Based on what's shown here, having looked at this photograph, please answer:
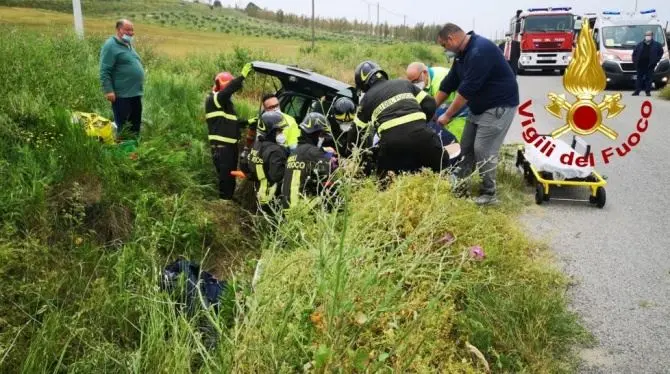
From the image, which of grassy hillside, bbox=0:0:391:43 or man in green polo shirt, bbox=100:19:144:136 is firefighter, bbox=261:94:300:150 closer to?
man in green polo shirt, bbox=100:19:144:136

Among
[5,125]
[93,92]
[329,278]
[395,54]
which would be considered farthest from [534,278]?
[395,54]

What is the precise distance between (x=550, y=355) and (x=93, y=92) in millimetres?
5943

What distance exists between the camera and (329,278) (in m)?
2.35

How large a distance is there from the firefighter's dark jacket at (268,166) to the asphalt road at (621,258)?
7.79 feet

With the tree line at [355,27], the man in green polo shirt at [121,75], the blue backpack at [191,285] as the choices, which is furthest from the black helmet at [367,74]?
the tree line at [355,27]

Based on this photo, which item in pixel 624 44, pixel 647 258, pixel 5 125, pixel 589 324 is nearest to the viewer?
pixel 589 324

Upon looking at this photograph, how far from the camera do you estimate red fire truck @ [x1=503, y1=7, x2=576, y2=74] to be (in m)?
20.3

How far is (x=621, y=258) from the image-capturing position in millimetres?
4168

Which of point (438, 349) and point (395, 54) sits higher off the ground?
point (395, 54)

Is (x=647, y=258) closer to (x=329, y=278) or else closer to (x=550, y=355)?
(x=550, y=355)

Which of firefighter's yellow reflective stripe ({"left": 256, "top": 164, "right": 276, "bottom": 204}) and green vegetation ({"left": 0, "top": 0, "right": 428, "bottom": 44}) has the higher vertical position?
green vegetation ({"left": 0, "top": 0, "right": 428, "bottom": 44})

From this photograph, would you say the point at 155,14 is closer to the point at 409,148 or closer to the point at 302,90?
the point at 302,90

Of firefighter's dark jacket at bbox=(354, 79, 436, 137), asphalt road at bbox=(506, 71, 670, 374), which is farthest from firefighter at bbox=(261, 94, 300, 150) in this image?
asphalt road at bbox=(506, 71, 670, 374)

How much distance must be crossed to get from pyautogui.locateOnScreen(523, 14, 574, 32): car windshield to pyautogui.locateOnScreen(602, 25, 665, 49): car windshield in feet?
13.6
